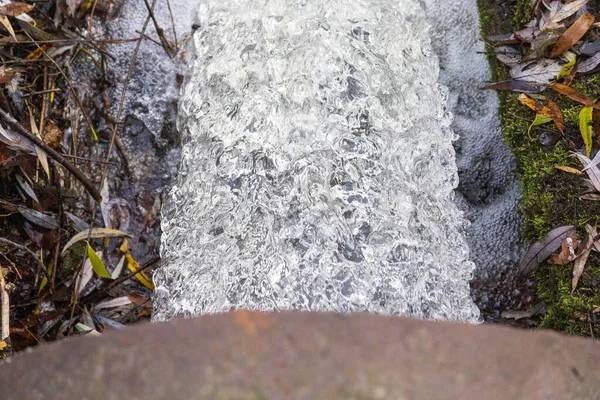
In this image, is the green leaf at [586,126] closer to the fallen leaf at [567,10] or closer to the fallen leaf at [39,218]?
the fallen leaf at [567,10]

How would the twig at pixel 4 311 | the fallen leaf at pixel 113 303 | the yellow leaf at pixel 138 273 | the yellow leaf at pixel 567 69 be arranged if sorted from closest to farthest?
the twig at pixel 4 311
the yellow leaf at pixel 567 69
the fallen leaf at pixel 113 303
the yellow leaf at pixel 138 273

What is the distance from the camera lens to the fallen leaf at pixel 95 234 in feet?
8.03

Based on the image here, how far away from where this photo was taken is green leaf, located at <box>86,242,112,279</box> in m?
2.39

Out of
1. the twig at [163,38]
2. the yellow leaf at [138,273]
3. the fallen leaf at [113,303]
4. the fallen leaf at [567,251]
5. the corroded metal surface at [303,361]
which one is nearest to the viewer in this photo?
the corroded metal surface at [303,361]

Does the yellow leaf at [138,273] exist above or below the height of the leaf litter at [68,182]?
below

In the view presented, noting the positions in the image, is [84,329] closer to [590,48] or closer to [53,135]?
[53,135]

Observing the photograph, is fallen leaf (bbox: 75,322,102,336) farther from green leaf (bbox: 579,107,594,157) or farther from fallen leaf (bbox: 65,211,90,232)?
green leaf (bbox: 579,107,594,157)

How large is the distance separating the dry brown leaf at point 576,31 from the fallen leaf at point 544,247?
832 millimetres

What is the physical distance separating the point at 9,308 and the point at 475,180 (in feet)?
6.98

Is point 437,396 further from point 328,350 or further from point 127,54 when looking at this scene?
point 127,54

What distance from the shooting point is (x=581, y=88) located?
7.66 ft

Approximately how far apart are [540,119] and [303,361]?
78.9 inches

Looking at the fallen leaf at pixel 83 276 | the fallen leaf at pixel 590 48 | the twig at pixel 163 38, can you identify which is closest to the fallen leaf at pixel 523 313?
the fallen leaf at pixel 590 48

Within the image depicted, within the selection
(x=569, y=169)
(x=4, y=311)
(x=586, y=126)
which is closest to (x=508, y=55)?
(x=586, y=126)
